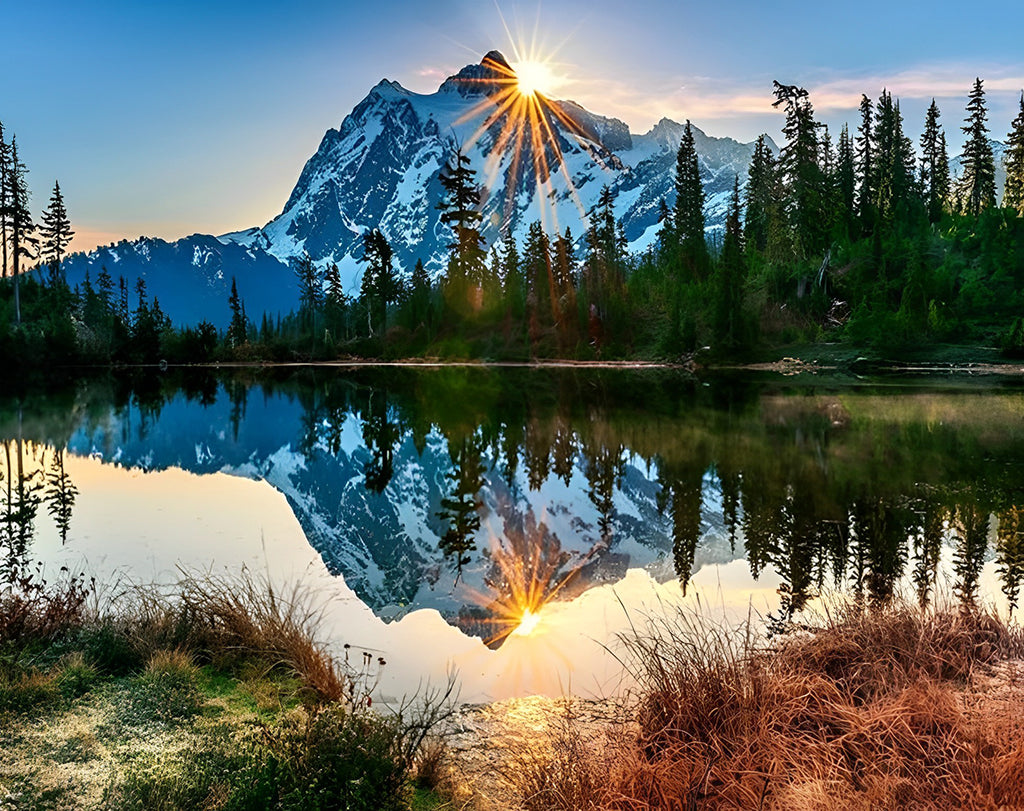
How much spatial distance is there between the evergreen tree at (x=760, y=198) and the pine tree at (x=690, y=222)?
5596mm

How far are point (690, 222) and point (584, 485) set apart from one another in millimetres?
77575

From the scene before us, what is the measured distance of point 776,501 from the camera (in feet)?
52.1

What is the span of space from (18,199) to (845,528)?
90.2m

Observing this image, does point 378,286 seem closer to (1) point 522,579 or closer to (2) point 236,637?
(1) point 522,579

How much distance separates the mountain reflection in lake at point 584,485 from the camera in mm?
11742

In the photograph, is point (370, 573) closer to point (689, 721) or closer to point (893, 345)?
point (689, 721)

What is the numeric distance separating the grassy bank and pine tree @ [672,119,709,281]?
80.8 m

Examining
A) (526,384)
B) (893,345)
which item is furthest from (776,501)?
(893,345)

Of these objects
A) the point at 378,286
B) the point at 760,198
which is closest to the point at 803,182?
the point at 760,198

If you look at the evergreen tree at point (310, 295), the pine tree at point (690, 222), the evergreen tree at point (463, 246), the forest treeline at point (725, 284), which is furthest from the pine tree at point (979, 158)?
the evergreen tree at point (310, 295)

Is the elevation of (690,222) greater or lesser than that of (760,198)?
lesser

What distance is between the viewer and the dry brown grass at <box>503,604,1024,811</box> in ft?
16.2

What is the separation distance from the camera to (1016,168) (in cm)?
8050

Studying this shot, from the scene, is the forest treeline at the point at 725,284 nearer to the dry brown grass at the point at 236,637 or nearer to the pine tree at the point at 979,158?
the pine tree at the point at 979,158
